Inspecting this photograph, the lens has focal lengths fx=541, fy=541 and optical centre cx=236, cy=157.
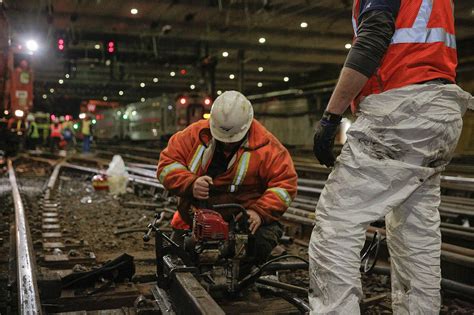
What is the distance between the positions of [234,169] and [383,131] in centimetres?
143

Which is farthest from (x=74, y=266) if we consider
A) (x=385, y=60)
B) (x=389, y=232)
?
(x=385, y=60)

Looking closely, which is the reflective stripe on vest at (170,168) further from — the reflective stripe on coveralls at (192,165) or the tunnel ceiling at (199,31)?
the tunnel ceiling at (199,31)

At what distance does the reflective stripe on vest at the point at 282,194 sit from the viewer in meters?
3.48

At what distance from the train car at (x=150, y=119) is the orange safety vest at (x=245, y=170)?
24333 mm

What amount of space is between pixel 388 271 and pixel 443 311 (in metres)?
0.44

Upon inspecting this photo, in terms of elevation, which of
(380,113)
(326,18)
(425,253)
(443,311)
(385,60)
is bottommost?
(443,311)

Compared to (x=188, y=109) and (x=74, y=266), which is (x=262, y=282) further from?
(x=188, y=109)

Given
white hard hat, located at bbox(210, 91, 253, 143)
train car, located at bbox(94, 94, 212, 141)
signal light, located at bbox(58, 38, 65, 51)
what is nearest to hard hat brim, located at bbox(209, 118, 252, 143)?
white hard hat, located at bbox(210, 91, 253, 143)

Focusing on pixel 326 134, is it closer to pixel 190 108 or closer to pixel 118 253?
pixel 118 253

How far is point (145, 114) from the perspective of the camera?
32.9m

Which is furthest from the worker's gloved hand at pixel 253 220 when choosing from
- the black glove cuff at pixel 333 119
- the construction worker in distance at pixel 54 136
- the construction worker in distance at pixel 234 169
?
the construction worker in distance at pixel 54 136

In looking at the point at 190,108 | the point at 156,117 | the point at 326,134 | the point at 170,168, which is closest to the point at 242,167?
the point at 170,168

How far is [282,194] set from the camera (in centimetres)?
349

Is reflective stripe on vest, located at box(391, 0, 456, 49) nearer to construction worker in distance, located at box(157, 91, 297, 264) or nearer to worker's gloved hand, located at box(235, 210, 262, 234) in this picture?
construction worker in distance, located at box(157, 91, 297, 264)
